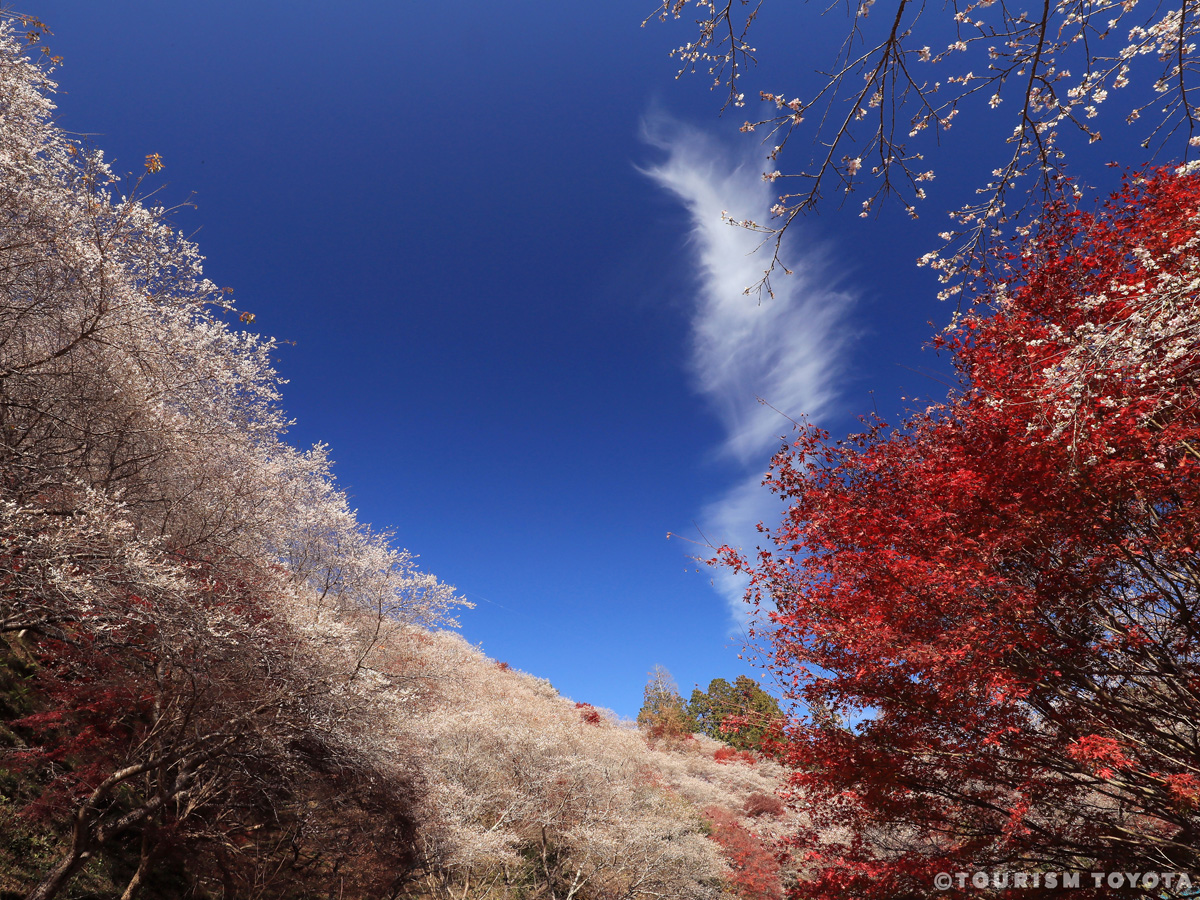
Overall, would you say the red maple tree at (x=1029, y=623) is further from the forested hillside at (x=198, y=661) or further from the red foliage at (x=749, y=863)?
the red foliage at (x=749, y=863)

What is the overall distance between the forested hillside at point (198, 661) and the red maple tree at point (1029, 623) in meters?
10.7

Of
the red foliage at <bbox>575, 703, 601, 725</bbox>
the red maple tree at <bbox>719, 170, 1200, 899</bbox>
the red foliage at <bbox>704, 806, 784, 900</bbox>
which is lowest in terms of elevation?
the red foliage at <bbox>704, 806, 784, 900</bbox>

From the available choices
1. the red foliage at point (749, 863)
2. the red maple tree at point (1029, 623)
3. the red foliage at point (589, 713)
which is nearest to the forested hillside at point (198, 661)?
the red foliage at point (749, 863)

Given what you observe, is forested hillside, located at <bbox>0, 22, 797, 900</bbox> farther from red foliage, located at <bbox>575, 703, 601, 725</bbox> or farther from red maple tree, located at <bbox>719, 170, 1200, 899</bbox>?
red foliage, located at <bbox>575, 703, 601, 725</bbox>

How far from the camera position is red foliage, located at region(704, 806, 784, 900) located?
1911 cm

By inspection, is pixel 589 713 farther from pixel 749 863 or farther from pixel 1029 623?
pixel 1029 623

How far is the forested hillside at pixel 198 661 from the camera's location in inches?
302

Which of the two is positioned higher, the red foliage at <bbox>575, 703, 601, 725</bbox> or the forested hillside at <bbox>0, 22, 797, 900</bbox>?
the red foliage at <bbox>575, 703, 601, 725</bbox>

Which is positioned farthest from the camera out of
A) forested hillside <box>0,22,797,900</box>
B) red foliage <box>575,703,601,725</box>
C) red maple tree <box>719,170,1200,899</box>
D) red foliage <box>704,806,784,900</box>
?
red foliage <box>575,703,601,725</box>

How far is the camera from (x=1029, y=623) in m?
5.67

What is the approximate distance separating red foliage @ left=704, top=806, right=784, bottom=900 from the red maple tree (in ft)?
52.7

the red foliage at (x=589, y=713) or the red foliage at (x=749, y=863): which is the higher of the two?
the red foliage at (x=589, y=713)

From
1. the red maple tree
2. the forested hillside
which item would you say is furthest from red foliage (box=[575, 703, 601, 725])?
the red maple tree

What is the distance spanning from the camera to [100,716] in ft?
35.6
